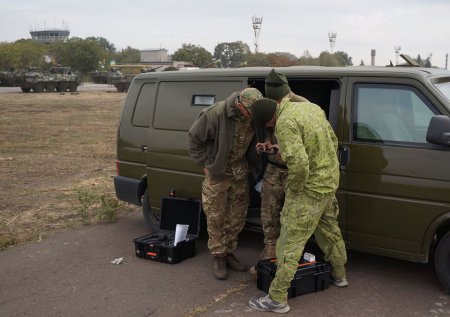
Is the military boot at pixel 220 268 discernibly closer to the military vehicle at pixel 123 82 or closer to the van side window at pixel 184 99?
the van side window at pixel 184 99

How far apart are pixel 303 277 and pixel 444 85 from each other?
2002mm

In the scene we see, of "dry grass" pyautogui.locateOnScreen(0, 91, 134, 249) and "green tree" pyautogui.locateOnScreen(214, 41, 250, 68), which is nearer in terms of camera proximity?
"dry grass" pyautogui.locateOnScreen(0, 91, 134, 249)

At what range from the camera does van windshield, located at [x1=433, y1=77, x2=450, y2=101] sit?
4.26 m

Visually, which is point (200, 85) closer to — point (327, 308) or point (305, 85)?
point (305, 85)

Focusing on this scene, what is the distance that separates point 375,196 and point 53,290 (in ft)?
9.50

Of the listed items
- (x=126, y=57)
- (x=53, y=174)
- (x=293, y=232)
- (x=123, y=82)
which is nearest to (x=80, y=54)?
(x=126, y=57)

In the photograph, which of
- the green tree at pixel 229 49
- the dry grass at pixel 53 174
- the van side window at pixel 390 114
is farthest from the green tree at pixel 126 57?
the van side window at pixel 390 114

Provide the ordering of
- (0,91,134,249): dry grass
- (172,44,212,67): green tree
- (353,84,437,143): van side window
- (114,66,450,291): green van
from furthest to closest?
(172,44,212,67): green tree, (0,91,134,249): dry grass, (353,84,437,143): van side window, (114,66,450,291): green van

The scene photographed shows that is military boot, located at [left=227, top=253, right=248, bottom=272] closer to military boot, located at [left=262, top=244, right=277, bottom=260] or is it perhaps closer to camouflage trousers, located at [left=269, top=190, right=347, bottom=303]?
military boot, located at [left=262, top=244, right=277, bottom=260]

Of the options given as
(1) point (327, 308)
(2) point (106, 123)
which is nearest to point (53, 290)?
(1) point (327, 308)

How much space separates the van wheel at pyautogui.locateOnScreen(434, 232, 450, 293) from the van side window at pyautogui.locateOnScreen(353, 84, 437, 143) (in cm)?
82

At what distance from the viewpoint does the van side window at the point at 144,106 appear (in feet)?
19.2

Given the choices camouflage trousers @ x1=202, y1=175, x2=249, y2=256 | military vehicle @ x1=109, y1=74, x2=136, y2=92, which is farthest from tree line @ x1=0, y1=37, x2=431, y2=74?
camouflage trousers @ x1=202, y1=175, x2=249, y2=256

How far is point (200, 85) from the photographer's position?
215 inches
